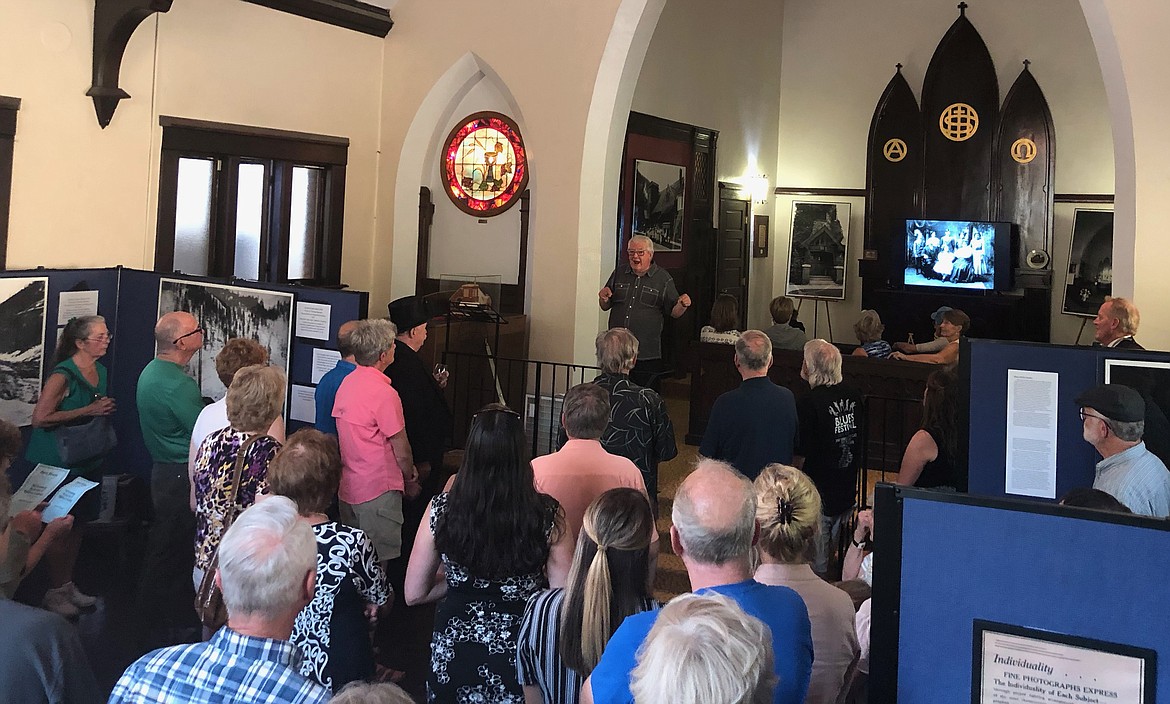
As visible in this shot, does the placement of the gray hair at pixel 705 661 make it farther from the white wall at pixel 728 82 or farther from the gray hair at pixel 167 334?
the white wall at pixel 728 82

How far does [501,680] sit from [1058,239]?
36.0ft

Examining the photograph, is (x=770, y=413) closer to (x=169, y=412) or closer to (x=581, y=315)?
(x=169, y=412)

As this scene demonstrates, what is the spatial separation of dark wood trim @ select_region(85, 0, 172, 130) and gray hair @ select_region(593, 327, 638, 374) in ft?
12.7

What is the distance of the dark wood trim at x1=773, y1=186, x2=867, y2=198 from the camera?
13.0 meters

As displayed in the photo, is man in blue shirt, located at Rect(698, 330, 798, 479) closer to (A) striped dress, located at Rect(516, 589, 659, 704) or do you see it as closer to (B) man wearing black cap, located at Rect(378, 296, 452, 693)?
(B) man wearing black cap, located at Rect(378, 296, 452, 693)

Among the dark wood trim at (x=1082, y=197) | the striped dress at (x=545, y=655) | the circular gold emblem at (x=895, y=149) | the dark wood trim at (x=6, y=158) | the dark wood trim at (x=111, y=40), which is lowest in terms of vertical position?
the striped dress at (x=545, y=655)

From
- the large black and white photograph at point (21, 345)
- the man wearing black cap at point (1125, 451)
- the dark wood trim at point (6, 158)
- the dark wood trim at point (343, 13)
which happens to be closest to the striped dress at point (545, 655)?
the man wearing black cap at point (1125, 451)

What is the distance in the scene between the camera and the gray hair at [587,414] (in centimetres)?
348

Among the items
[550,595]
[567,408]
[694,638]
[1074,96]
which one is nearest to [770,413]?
[567,408]

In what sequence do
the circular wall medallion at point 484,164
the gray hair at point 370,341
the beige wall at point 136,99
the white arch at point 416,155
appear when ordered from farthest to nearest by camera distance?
the circular wall medallion at point 484,164
the white arch at point 416,155
the beige wall at point 136,99
the gray hair at point 370,341

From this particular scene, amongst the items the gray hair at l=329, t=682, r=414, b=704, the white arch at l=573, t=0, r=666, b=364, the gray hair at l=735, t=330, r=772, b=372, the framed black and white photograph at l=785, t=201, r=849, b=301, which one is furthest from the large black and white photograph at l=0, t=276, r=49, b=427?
the framed black and white photograph at l=785, t=201, r=849, b=301

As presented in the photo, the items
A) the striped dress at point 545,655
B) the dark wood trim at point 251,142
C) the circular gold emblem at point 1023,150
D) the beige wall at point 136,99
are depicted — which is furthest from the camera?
the circular gold emblem at point 1023,150

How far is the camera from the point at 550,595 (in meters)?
2.64

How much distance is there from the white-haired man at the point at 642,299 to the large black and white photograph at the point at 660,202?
3500mm
